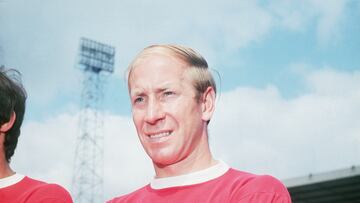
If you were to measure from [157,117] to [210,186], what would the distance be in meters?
0.28

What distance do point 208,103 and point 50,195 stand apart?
729 mm

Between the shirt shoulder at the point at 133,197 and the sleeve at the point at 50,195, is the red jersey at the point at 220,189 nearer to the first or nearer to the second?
the shirt shoulder at the point at 133,197

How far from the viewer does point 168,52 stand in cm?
191

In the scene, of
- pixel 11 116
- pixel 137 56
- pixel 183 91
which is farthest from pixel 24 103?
pixel 183 91

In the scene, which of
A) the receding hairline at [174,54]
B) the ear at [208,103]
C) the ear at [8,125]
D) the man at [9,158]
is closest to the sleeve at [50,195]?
the man at [9,158]

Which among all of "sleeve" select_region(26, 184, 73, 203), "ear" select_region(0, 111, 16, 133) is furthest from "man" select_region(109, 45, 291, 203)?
"ear" select_region(0, 111, 16, 133)

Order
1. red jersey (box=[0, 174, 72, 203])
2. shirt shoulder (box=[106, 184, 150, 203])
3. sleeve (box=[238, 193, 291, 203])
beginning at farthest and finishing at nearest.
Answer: red jersey (box=[0, 174, 72, 203]), shirt shoulder (box=[106, 184, 150, 203]), sleeve (box=[238, 193, 291, 203])

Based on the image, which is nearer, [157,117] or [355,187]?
[157,117]

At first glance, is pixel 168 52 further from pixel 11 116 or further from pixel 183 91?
pixel 11 116

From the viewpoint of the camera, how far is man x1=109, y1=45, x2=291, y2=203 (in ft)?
6.12

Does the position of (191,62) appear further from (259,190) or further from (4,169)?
(4,169)

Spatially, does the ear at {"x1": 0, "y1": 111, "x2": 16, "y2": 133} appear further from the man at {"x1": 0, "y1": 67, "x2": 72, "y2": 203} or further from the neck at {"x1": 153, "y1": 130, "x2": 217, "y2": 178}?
the neck at {"x1": 153, "y1": 130, "x2": 217, "y2": 178}

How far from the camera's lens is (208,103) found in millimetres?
1947

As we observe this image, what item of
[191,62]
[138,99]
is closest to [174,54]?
[191,62]
